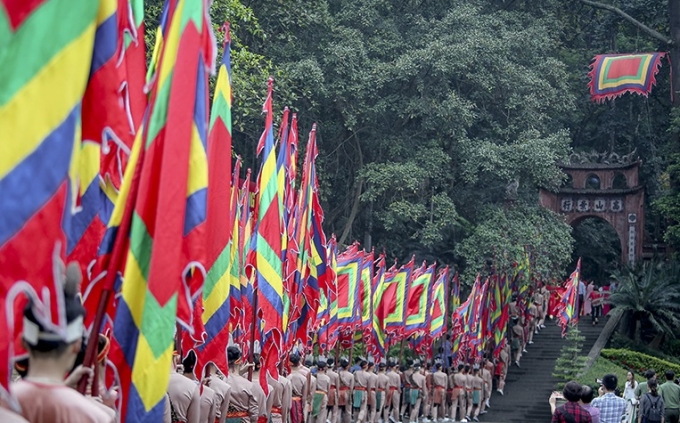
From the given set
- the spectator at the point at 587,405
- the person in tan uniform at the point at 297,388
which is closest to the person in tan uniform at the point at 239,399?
the person in tan uniform at the point at 297,388

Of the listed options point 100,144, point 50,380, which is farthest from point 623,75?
point 50,380

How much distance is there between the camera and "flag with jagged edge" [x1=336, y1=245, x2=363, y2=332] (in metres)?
20.8

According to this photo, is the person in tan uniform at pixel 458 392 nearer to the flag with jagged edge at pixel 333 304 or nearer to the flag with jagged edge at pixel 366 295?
the flag with jagged edge at pixel 366 295

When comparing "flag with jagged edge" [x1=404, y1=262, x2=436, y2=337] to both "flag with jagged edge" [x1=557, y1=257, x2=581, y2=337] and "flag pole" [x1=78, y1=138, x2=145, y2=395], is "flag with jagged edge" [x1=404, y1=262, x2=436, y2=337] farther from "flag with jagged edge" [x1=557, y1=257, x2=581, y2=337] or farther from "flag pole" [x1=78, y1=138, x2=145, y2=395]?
"flag pole" [x1=78, y1=138, x2=145, y2=395]

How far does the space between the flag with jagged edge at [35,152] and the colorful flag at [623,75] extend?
99.3 feet

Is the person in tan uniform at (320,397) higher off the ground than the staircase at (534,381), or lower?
higher

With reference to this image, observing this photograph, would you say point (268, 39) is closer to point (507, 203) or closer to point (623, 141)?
point (507, 203)

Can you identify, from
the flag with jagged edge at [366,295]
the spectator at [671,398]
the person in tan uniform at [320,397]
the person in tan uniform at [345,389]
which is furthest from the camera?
the flag with jagged edge at [366,295]

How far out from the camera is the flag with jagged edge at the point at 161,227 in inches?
210

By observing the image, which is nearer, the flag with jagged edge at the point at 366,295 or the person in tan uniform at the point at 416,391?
the flag with jagged edge at the point at 366,295

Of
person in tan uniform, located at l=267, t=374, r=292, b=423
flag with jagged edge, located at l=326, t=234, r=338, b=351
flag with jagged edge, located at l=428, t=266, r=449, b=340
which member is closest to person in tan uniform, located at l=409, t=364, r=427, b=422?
flag with jagged edge, located at l=428, t=266, r=449, b=340

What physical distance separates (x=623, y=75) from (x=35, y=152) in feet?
101

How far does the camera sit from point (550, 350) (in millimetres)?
31953

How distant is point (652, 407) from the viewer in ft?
48.8
